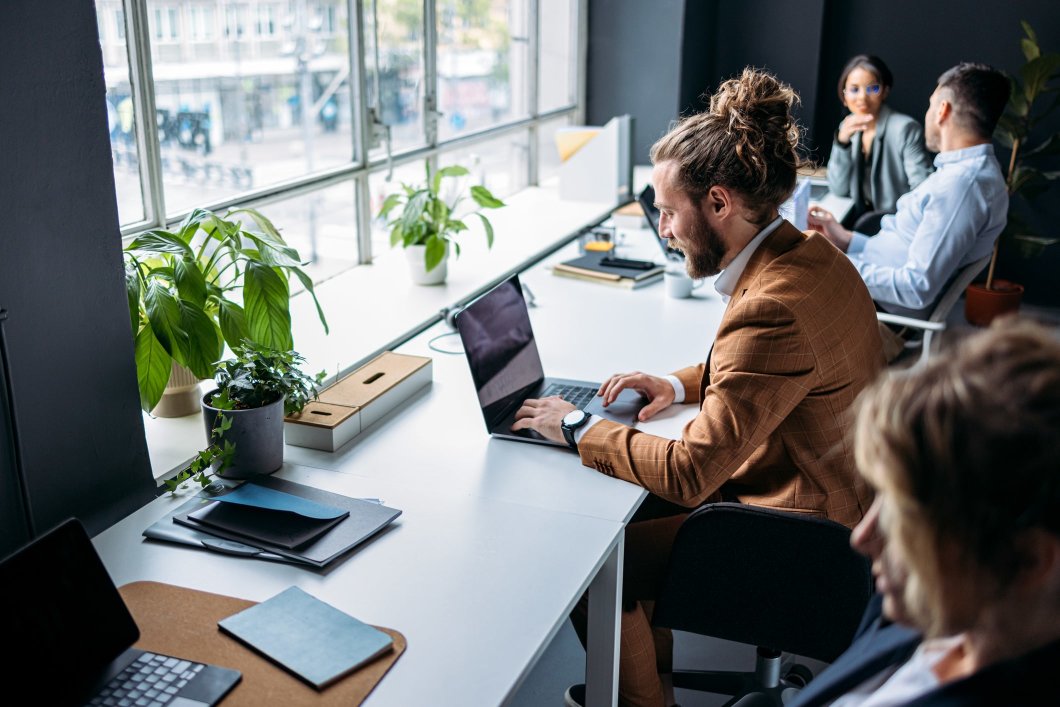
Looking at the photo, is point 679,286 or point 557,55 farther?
point 557,55

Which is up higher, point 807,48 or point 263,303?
point 807,48

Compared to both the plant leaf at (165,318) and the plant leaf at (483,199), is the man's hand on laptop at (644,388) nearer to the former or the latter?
the plant leaf at (165,318)

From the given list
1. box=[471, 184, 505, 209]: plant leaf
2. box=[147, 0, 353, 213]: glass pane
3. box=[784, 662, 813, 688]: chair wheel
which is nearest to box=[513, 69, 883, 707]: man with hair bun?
box=[784, 662, 813, 688]: chair wheel

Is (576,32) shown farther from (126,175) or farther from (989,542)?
(989,542)

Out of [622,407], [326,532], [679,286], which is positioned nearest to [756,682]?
[622,407]

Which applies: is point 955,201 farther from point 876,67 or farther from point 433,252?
point 433,252

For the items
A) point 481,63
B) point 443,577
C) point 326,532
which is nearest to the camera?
point 443,577

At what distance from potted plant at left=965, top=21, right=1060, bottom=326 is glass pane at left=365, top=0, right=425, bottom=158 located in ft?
9.98

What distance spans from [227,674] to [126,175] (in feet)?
5.27

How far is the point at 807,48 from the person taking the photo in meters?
5.59

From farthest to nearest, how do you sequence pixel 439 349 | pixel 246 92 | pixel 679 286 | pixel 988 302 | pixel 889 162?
pixel 988 302 → pixel 889 162 → pixel 679 286 → pixel 246 92 → pixel 439 349

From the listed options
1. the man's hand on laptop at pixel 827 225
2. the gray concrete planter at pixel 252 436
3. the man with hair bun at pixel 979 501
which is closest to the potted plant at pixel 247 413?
the gray concrete planter at pixel 252 436

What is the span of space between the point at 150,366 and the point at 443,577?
2.47 ft

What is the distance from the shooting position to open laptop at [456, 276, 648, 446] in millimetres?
2168
